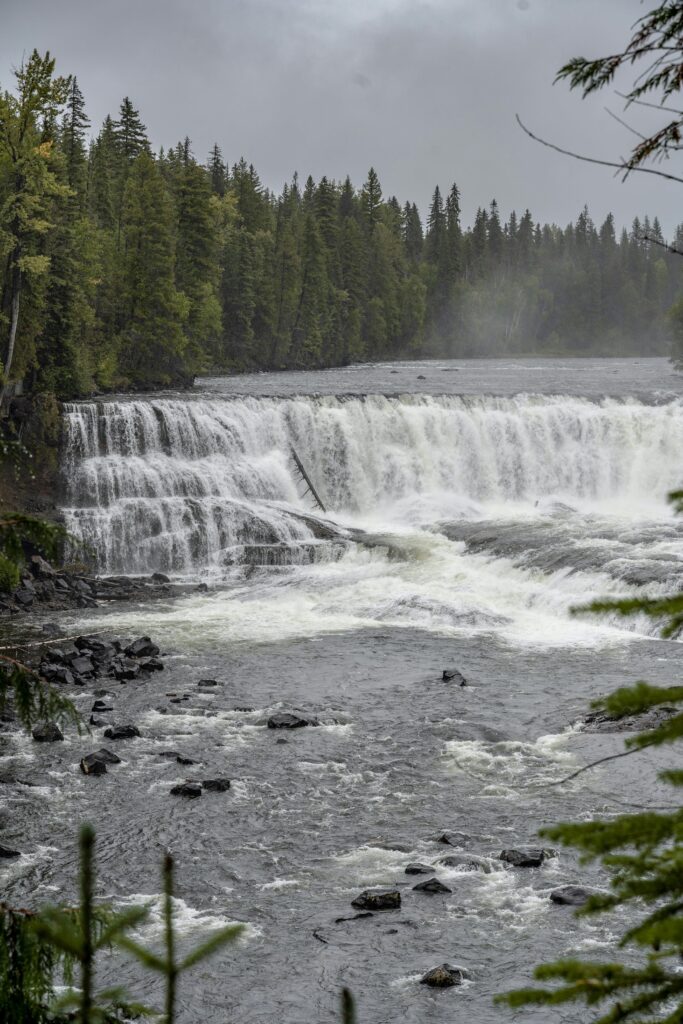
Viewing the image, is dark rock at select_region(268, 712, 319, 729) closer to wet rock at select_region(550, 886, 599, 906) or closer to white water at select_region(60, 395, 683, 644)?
white water at select_region(60, 395, 683, 644)

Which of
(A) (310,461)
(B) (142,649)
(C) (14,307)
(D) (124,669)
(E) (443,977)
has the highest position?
(C) (14,307)

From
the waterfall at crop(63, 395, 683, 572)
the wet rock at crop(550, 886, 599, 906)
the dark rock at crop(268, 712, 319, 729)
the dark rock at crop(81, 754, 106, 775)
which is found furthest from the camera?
the waterfall at crop(63, 395, 683, 572)

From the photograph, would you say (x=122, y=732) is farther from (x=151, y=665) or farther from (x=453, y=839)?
(x=453, y=839)

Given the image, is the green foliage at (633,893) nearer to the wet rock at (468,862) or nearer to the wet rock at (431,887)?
the wet rock at (431,887)

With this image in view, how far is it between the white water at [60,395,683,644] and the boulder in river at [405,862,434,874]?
11.7 m

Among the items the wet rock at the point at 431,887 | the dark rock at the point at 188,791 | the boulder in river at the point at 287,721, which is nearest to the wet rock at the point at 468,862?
the wet rock at the point at 431,887

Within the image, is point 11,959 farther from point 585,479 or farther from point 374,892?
point 585,479

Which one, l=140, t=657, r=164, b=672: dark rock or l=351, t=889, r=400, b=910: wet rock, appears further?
l=140, t=657, r=164, b=672: dark rock

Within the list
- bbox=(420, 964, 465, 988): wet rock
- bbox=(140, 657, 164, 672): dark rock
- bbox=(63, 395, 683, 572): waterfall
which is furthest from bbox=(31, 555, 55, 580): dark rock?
bbox=(420, 964, 465, 988): wet rock

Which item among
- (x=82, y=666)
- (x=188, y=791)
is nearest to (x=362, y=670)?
(x=82, y=666)

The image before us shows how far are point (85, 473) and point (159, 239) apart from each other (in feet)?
80.4

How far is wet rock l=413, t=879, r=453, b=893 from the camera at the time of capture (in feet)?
40.3

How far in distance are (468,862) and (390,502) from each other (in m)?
27.7

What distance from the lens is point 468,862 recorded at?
12945 mm
